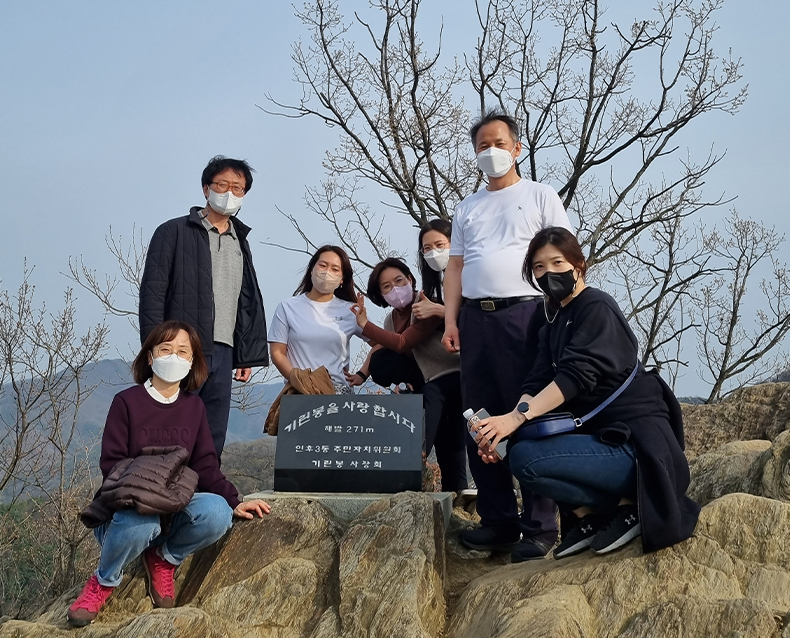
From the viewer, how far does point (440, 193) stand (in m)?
12.2

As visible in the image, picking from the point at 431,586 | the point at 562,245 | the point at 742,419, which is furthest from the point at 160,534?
the point at 742,419

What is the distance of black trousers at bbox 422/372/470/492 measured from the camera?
16.1ft

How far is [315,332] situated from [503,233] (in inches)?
66.6

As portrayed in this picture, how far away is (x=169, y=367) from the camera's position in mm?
3996

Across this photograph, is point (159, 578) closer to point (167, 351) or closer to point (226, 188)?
point (167, 351)

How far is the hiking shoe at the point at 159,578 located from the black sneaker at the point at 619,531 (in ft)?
7.19

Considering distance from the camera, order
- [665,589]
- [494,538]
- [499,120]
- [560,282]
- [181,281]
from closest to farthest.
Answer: [665,589]
[560,282]
[494,538]
[499,120]
[181,281]

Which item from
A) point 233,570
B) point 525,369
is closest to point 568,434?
point 525,369

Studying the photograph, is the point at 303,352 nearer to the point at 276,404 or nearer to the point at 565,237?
the point at 276,404

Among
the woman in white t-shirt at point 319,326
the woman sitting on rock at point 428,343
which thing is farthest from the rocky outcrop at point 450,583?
the woman in white t-shirt at point 319,326

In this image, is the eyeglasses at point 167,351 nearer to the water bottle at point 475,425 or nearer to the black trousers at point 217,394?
the black trousers at point 217,394

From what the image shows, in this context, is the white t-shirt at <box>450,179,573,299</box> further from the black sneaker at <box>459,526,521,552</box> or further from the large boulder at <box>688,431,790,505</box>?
the large boulder at <box>688,431,790,505</box>

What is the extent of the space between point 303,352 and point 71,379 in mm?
7340

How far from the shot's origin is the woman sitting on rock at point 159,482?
357 cm
